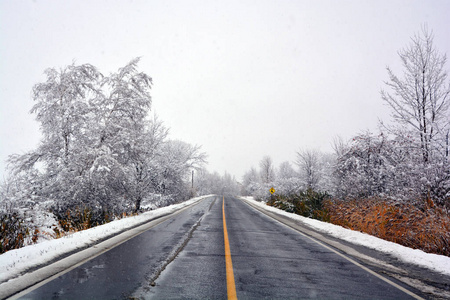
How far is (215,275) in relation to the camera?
4.75 meters

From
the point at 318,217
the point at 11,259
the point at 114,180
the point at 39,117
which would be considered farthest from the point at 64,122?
the point at 318,217

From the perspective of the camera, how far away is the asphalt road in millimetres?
3912

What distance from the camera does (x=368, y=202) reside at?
11133 millimetres

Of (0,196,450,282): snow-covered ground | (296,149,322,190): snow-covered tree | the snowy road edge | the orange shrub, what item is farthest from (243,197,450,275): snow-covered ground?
(296,149,322,190): snow-covered tree

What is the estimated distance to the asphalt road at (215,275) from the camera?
391 centimetres

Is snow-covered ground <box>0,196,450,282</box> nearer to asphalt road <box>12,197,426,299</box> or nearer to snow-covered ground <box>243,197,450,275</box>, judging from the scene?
snow-covered ground <box>243,197,450,275</box>

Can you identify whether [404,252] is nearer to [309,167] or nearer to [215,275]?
[215,275]

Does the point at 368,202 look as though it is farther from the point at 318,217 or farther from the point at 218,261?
the point at 218,261

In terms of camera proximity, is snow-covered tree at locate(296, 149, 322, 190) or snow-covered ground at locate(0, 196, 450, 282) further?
snow-covered tree at locate(296, 149, 322, 190)

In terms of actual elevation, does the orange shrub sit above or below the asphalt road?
above

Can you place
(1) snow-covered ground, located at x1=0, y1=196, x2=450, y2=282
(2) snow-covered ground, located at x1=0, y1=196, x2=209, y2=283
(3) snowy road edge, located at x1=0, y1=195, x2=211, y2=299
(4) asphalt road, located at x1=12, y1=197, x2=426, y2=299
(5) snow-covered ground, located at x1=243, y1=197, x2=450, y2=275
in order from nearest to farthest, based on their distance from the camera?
1. (4) asphalt road, located at x1=12, y1=197, x2=426, y2=299
2. (3) snowy road edge, located at x1=0, y1=195, x2=211, y2=299
3. (2) snow-covered ground, located at x1=0, y1=196, x2=209, y2=283
4. (1) snow-covered ground, located at x1=0, y1=196, x2=450, y2=282
5. (5) snow-covered ground, located at x1=243, y1=197, x2=450, y2=275

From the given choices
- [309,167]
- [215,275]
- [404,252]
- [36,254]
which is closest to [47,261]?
[36,254]

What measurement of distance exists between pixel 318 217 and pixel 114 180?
11471 millimetres

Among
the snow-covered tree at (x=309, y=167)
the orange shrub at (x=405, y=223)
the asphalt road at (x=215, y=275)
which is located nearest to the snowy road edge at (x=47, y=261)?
the asphalt road at (x=215, y=275)
